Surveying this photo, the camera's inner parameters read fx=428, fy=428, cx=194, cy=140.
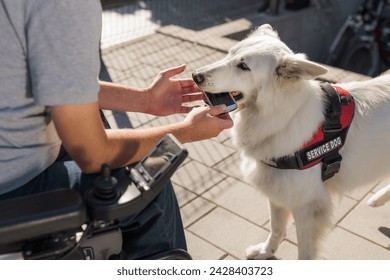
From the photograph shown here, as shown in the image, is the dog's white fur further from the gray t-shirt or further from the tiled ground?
the gray t-shirt

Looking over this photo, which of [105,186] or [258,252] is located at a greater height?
[105,186]

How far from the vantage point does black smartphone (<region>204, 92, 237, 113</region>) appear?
2066mm

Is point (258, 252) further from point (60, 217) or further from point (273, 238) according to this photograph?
point (60, 217)

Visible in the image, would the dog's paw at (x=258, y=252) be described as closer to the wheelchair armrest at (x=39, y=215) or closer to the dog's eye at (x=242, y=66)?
the dog's eye at (x=242, y=66)

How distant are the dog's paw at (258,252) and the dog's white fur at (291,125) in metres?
0.26

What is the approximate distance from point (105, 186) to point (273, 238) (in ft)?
5.43

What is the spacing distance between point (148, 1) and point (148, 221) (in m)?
7.74

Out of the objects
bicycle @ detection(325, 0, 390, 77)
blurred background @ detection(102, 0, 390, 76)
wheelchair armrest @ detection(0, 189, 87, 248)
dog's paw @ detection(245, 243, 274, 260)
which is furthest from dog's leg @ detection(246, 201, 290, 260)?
bicycle @ detection(325, 0, 390, 77)

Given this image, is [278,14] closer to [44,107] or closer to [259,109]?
[259,109]

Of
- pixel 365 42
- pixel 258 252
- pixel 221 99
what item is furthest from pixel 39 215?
pixel 365 42

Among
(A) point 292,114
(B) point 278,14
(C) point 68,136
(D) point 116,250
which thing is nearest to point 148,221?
(D) point 116,250

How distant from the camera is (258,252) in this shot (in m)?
2.69

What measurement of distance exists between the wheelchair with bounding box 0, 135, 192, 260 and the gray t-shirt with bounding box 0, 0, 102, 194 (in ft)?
0.93

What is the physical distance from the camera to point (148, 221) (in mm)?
1703
